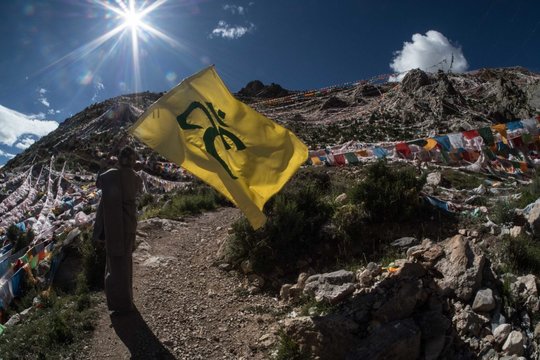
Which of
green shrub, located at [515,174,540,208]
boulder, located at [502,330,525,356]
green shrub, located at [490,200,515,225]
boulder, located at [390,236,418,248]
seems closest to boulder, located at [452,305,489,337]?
boulder, located at [502,330,525,356]

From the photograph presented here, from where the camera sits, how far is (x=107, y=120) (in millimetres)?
47469

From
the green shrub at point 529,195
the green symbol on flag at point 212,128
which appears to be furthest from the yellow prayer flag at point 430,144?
the green symbol on flag at point 212,128

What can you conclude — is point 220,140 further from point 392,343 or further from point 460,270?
point 460,270

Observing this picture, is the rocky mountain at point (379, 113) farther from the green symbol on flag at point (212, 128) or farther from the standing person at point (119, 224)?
the green symbol on flag at point (212, 128)

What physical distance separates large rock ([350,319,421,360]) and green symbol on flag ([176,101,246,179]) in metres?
2.74

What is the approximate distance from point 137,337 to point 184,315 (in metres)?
0.93

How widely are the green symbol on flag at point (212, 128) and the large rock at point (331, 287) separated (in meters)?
2.29

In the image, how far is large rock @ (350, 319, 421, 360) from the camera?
13.9ft

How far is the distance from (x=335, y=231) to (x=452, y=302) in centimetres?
282

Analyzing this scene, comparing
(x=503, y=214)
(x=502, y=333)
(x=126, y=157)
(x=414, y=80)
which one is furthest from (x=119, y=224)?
(x=414, y=80)

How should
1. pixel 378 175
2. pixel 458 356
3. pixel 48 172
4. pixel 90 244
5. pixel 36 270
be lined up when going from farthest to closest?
pixel 48 172
pixel 36 270
pixel 378 175
pixel 90 244
pixel 458 356

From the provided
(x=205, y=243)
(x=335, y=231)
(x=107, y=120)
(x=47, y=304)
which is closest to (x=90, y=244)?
(x=47, y=304)

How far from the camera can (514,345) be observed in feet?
14.0

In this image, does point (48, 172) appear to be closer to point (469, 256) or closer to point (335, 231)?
point (335, 231)
